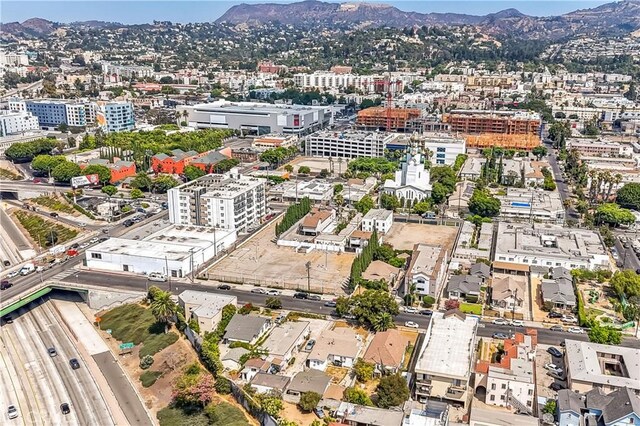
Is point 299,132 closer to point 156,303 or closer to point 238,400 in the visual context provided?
point 156,303

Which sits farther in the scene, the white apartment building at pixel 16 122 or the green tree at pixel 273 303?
the white apartment building at pixel 16 122

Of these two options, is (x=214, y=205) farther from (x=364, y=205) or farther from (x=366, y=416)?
(x=366, y=416)

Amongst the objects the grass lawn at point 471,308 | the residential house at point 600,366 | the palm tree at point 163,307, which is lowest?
the grass lawn at point 471,308

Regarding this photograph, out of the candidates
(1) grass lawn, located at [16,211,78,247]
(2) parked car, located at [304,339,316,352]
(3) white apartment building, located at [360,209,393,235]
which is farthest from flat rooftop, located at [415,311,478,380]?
(1) grass lawn, located at [16,211,78,247]

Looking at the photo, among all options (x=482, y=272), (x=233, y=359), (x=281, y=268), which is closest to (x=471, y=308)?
(x=482, y=272)

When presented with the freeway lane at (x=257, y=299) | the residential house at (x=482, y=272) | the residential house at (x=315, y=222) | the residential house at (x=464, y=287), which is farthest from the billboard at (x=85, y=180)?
the residential house at (x=482, y=272)

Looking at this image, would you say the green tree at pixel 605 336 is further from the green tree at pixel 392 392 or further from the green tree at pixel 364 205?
the green tree at pixel 364 205

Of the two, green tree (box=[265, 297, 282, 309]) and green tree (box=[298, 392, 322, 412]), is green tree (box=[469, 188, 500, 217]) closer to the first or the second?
green tree (box=[265, 297, 282, 309])

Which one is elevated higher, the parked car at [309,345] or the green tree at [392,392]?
the green tree at [392,392]
